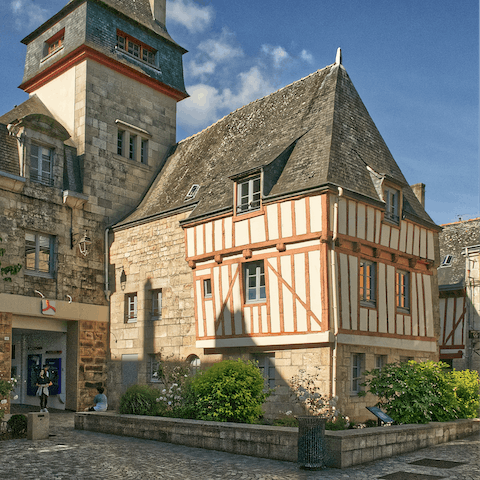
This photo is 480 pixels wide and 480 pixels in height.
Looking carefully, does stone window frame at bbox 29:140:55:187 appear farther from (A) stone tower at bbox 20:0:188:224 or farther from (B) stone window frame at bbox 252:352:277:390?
(B) stone window frame at bbox 252:352:277:390

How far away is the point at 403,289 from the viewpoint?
13672mm

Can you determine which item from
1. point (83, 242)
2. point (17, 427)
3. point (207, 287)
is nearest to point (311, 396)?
point (207, 287)

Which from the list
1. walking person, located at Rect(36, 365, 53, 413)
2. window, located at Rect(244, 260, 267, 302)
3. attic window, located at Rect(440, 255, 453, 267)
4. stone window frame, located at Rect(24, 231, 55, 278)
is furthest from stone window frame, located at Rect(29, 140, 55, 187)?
attic window, located at Rect(440, 255, 453, 267)

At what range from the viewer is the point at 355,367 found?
1215cm

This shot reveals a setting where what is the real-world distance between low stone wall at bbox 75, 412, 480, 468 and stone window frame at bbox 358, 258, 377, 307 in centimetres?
309

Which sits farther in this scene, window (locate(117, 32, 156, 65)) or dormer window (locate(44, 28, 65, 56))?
window (locate(117, 32, 156, 65))

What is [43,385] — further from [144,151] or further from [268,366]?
[144,151]

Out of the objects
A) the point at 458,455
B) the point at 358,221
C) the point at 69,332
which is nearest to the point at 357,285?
the point at 358,221

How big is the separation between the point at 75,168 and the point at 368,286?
8.99m

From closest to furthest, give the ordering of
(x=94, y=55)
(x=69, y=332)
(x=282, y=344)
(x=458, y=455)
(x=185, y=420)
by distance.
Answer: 1. (x=458, y=455)
2. (x=185, y=420)
3. (x=282, y=344)
4. (x=69, y=332)
5. (x=94, y=55)

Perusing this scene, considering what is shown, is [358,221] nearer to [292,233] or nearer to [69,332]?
[292,233]

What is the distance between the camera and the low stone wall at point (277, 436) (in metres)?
7.39

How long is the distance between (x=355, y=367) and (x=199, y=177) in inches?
275

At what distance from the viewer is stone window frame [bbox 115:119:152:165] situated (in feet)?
58.8
